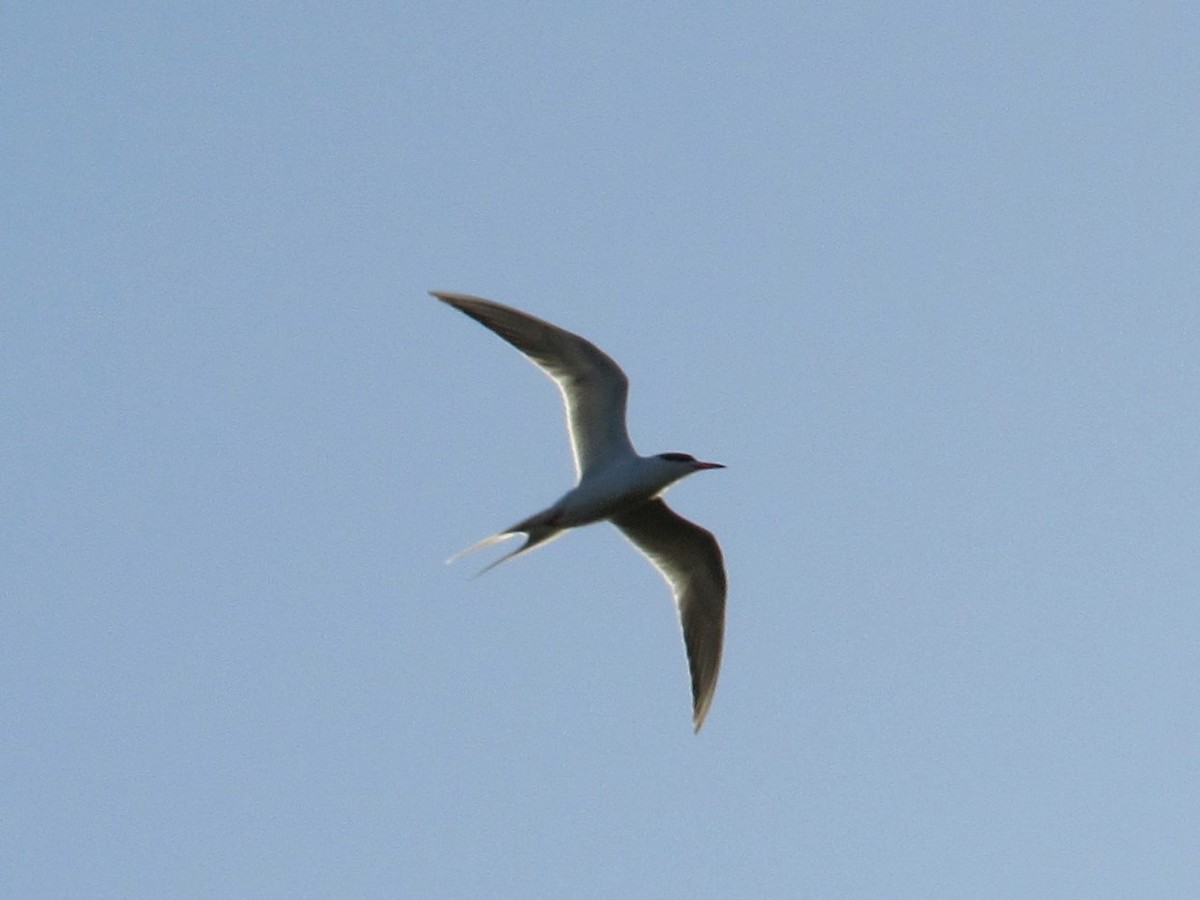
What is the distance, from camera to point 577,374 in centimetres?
1407

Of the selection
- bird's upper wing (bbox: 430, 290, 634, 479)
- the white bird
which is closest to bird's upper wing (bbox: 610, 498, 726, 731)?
the white bird

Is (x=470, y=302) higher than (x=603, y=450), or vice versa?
(x=470, y=302)

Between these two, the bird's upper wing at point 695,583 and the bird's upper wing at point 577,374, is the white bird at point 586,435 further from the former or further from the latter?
the bird's upper wing at point 695,583

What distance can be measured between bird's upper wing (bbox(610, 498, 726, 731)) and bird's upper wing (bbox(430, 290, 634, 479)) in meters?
1.11

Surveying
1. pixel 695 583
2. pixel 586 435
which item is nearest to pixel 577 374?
pixel 586 435

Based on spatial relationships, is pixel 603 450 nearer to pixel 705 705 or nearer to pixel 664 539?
pixel 664 539

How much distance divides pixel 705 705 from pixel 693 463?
2.30m

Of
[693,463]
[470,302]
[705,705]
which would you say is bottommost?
[705,705]

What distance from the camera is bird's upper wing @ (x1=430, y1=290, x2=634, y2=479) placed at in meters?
13.9

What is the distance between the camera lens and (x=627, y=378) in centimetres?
1403

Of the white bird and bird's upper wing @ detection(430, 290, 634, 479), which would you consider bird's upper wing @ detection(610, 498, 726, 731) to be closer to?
the white bird

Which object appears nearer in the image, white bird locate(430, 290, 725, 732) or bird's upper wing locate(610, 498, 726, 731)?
white bird locate(430, 290, 725, 732)

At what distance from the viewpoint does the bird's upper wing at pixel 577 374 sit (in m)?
13.9

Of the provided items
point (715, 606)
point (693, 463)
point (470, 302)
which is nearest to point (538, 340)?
point (470, 302)
